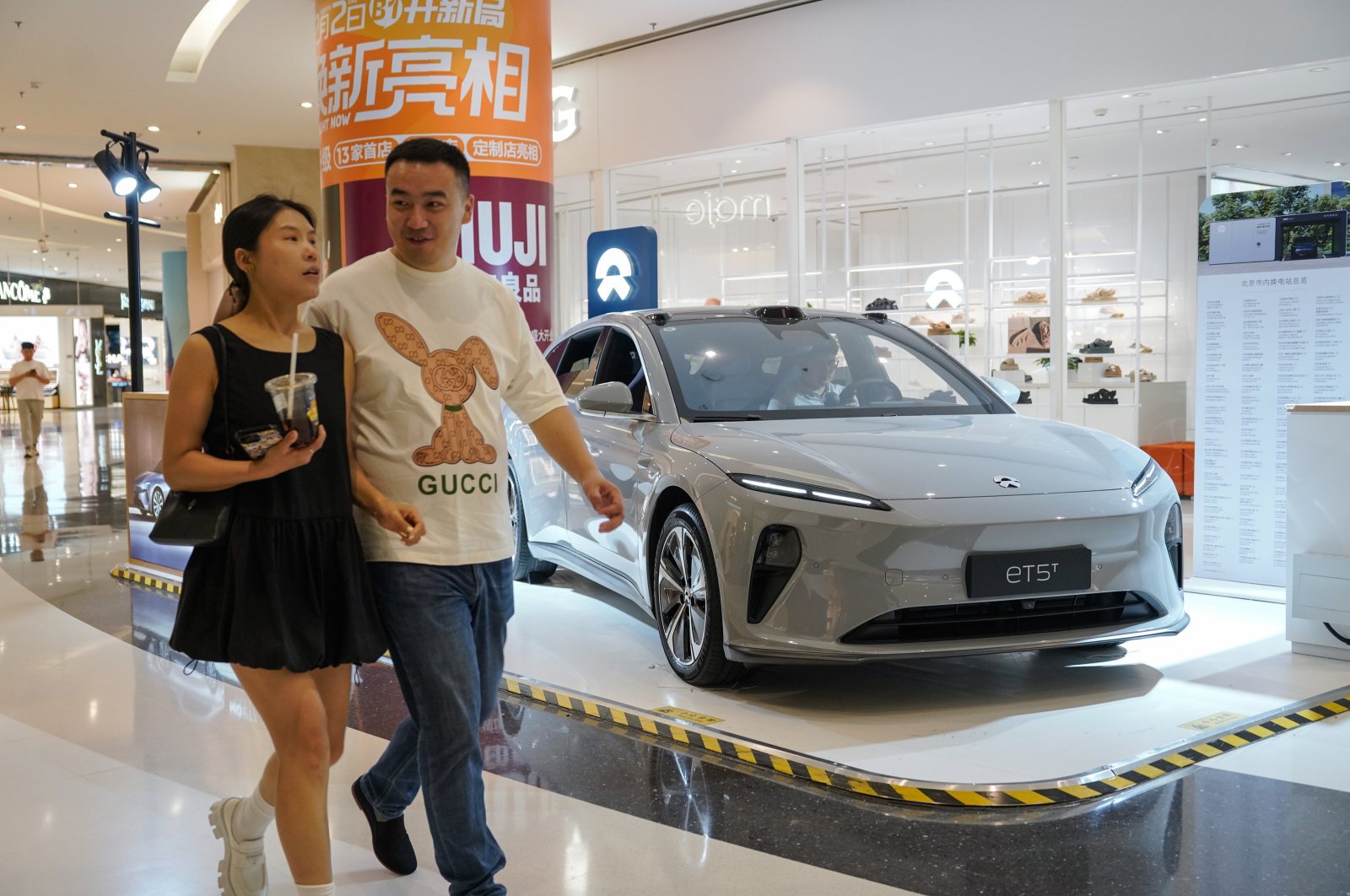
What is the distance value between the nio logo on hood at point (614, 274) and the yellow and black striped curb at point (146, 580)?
4197 millimetres

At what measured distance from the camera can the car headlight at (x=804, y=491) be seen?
3912 mm

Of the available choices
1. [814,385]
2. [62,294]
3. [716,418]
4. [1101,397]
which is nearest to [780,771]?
[716,418]

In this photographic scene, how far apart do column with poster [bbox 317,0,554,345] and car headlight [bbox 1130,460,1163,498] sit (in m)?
5.32

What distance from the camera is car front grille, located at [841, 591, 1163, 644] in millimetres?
3908

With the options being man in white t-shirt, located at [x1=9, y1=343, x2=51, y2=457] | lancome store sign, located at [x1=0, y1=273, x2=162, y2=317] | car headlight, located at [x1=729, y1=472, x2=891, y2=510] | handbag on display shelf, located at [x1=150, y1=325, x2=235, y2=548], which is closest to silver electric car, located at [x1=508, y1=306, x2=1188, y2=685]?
car headlight, located at [x1=729, y1=472, x2=891, y2=510]

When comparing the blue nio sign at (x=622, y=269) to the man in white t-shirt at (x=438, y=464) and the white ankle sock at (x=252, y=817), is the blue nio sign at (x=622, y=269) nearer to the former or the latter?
the man in white t-shirt at (x=438, y=464)

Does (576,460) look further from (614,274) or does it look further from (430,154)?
(614,274)

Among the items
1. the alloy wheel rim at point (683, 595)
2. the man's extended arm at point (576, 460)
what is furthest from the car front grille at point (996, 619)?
the man's extended arm at point (576, 460)

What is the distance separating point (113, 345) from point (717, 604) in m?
48.1

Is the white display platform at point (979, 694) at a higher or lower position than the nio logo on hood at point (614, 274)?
lower

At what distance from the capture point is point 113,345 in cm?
4703

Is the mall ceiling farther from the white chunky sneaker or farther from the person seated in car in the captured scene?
the white chunky sneaker

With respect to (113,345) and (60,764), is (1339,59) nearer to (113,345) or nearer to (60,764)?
(60,764)

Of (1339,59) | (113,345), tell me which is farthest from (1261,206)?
(113,345)
